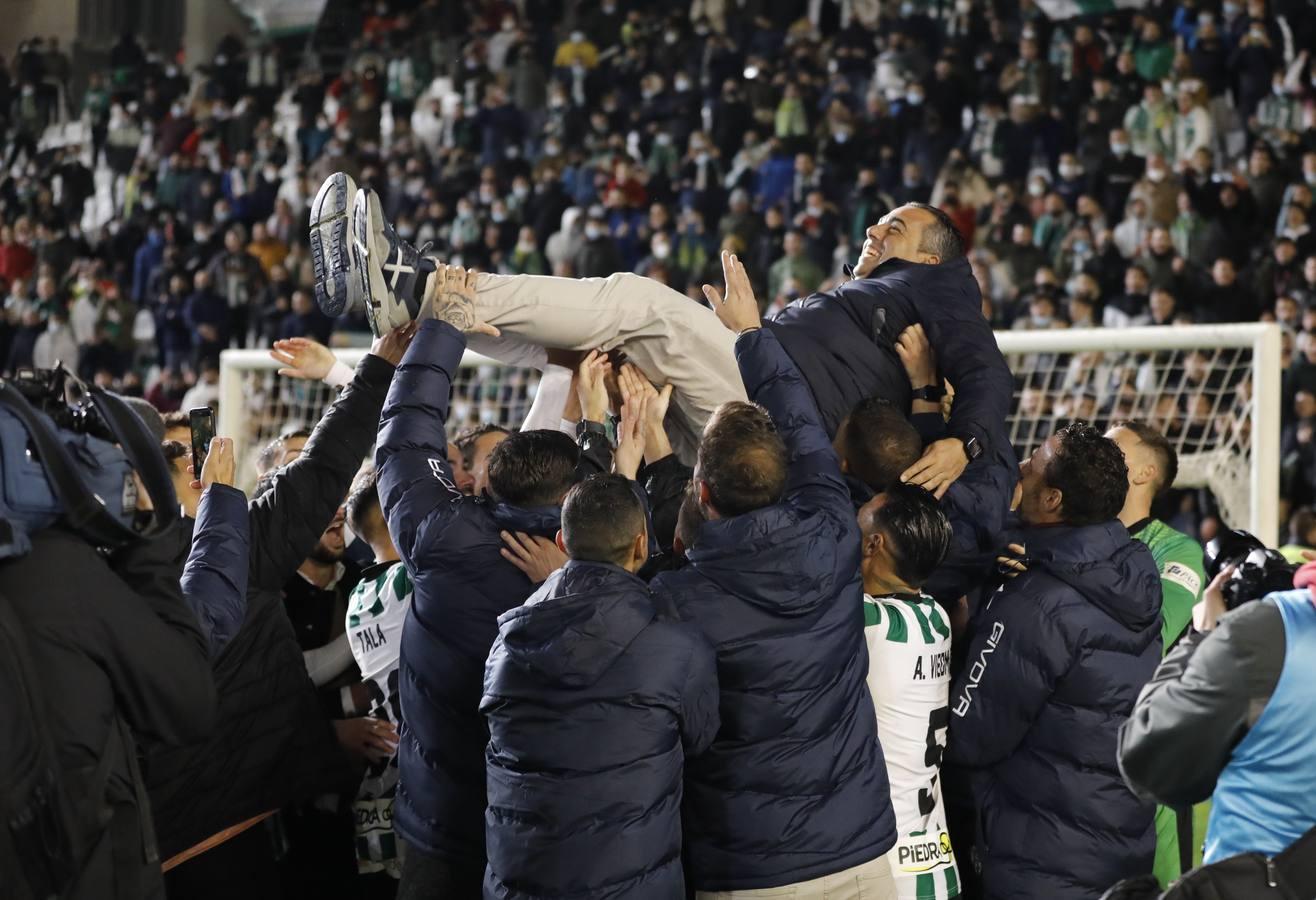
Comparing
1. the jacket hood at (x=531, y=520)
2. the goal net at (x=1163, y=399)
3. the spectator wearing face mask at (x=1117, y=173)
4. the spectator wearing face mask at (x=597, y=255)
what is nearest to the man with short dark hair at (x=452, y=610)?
the jacket hood at (x=531, y=520)

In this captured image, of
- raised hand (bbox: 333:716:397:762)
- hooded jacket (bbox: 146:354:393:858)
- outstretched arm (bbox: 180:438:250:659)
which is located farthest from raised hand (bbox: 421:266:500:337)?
raised hand (bbox: 333:716:397:762)

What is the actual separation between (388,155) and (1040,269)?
8684 millimetres

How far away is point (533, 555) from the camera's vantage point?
3.32 meters

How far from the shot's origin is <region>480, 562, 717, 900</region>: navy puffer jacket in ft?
9.45

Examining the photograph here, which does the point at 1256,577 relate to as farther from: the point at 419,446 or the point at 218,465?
the point at 218,465

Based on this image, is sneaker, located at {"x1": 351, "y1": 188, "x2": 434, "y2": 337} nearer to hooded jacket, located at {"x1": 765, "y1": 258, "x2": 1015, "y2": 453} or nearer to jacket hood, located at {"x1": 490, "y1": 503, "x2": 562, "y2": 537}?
jacket hood, located at {"x1": 490, "y1": 503, "x2": 562, "y2": 537}

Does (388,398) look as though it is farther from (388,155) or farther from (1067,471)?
(388,155)

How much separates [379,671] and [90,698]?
4.59ft

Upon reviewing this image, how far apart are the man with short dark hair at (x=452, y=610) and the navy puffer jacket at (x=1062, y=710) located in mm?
1072

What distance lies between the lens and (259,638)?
11.9 feet

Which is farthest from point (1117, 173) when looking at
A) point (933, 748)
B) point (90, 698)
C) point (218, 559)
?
point (90, 698)

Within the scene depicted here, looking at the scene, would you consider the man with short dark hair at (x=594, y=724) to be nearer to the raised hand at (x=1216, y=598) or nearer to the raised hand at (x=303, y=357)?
the raised hand at (x=1216, y=598)

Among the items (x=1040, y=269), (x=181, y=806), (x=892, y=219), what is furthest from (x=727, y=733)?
(x=1040, y=269)

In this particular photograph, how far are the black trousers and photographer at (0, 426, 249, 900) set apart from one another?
0.85 metres
